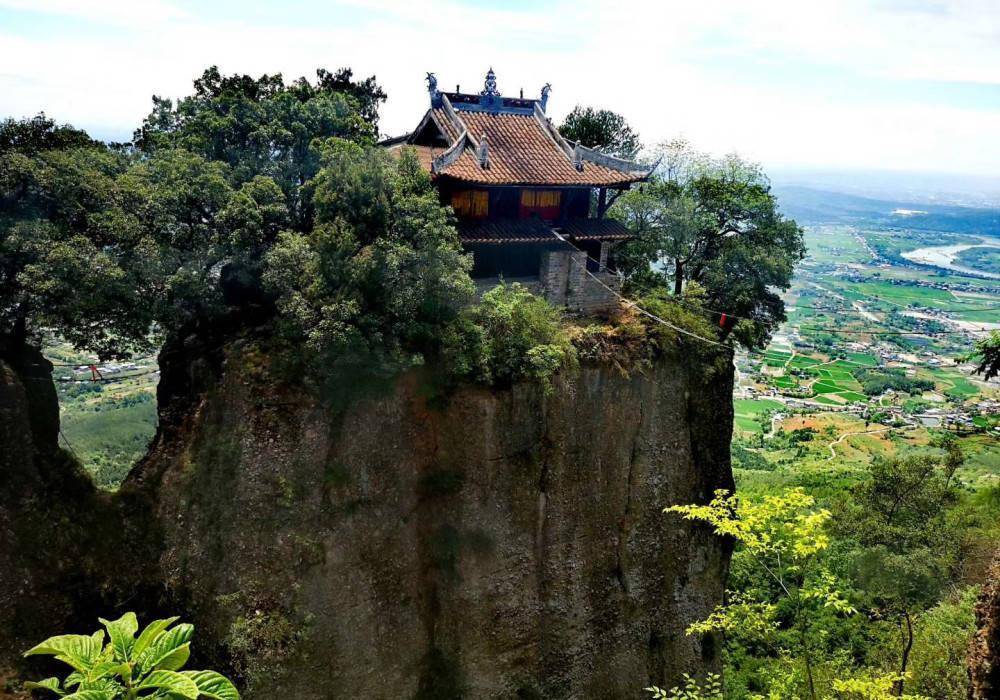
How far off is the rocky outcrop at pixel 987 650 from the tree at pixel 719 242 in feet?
46.1

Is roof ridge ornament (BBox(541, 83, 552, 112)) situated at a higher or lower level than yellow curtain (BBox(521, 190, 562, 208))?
higher

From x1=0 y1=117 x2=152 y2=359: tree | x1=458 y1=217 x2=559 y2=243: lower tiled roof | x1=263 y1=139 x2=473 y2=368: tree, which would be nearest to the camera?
x1=0 y1=117 x2=152 y2=359: tree

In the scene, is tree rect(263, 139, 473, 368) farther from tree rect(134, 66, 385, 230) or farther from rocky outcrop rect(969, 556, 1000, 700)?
rocky outcrop rect(969, 556, 1000, 700)

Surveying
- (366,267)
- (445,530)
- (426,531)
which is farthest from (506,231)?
(426,531)

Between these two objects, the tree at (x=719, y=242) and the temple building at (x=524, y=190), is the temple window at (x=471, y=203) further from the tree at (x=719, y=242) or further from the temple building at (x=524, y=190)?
the tree at (x=719, y=242)

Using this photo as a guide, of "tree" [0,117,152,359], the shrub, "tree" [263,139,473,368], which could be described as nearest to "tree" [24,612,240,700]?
"tree" [263,139,473,368]

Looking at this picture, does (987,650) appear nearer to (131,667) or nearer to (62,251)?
(131,667)

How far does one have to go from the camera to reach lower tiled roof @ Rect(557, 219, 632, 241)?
72.7 feet

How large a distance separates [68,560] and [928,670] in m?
25.0

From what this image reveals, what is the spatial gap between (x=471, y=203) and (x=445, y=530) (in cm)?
→ 951

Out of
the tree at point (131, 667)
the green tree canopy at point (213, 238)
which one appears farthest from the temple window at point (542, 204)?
the tree at point (131, 667)

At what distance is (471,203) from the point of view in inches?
821

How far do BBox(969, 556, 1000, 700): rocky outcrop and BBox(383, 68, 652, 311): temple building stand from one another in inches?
499

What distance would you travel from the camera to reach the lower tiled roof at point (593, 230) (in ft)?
72.7
